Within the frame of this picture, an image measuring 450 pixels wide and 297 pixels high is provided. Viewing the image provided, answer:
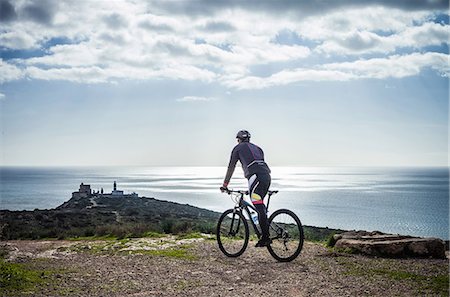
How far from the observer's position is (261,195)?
9.56m

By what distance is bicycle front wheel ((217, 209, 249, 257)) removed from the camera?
1028 centimetres

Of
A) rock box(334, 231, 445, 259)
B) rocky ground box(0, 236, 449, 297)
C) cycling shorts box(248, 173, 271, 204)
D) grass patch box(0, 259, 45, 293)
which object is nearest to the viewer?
rocky ground box(0, 236, 449, 297)

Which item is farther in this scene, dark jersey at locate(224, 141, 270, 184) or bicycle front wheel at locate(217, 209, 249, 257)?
bicycle front wheel at locate(217, 209, 249, 257)

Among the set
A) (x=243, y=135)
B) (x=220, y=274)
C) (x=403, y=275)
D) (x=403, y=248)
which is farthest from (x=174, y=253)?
(x=403, y=248)

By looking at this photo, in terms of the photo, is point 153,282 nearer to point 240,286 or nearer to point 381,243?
point 240,286

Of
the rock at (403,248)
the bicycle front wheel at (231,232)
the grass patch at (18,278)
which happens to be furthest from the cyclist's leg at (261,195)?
the grass patch at (18,278)

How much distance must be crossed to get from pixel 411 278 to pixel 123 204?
50106mm

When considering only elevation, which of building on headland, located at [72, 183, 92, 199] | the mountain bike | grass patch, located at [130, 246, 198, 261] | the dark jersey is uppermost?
the dark jersey

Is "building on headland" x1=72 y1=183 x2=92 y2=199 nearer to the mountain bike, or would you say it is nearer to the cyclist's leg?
the mountain bike

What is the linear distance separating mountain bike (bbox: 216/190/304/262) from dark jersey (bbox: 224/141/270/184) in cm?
57

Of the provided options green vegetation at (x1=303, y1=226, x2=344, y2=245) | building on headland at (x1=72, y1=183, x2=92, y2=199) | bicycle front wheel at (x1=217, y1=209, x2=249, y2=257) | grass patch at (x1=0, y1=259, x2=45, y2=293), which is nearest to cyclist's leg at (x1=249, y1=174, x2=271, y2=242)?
bicycle front wheel at (x1=217, y1=209, x2=249, y2=257)

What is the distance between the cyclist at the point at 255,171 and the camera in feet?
31.0

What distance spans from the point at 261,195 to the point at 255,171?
1.93 feet

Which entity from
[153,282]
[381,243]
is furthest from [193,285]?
[381,243]
